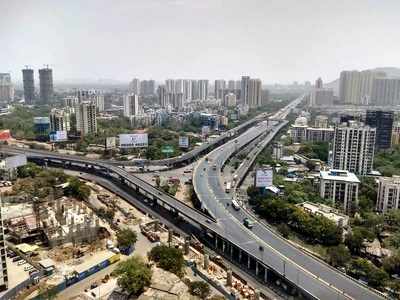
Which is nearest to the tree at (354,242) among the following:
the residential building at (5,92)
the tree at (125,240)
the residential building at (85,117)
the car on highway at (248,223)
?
the car on highway at (248,223)

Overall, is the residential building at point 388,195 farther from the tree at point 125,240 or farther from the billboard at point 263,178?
the tree at point 125,240

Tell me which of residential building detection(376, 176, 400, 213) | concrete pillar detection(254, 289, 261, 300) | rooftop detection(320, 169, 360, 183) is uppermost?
rooftop detection(320, 169, 360, 183)

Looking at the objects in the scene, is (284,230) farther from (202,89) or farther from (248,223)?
(202,89)

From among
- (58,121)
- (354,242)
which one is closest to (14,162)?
(58,121)

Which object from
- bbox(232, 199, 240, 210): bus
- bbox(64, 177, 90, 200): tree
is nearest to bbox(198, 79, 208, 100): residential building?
bbox(64, 177, 90, 200): tree

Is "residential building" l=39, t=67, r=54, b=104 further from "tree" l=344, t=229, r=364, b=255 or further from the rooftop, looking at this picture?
"tree" l=344, t=229, r=364, b=255

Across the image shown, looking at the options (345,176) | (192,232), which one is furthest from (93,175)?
(345,176)

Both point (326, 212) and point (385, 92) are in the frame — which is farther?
point (385, 92)
